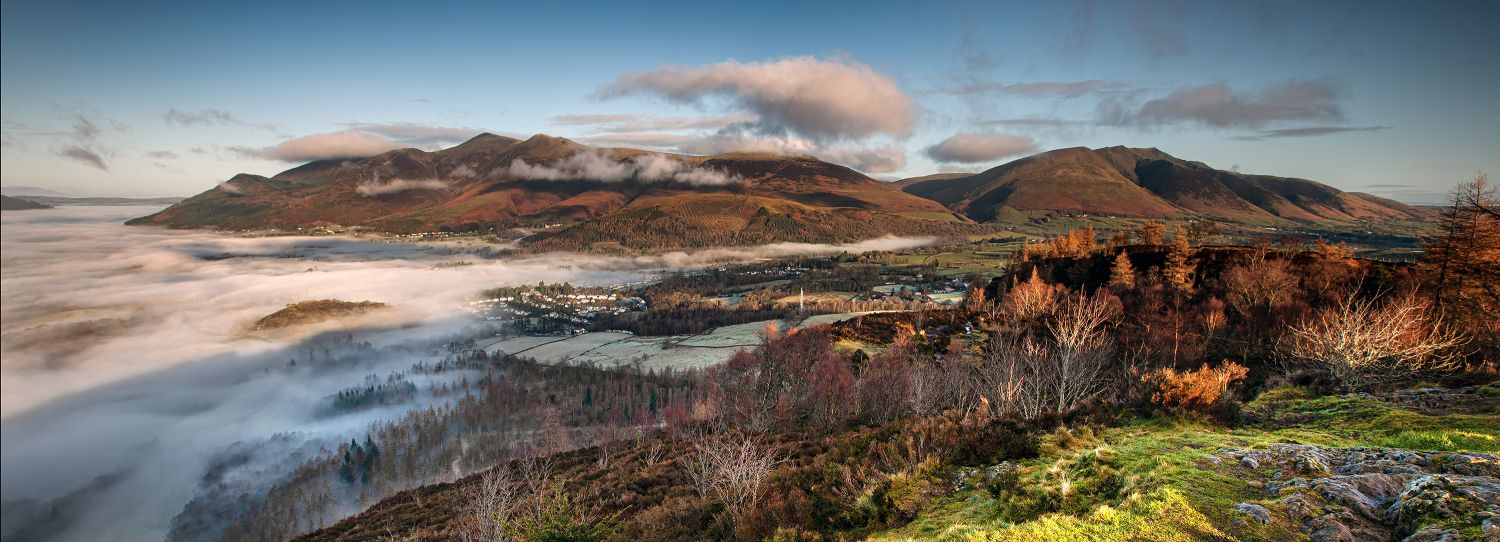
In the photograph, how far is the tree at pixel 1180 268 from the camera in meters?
Result: 65.4

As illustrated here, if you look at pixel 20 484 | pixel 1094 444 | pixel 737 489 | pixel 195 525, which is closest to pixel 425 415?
pixel 195 525

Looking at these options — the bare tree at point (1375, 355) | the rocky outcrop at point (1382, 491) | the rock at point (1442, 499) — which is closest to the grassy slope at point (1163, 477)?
the rocky outcrop at point (1382, 491)

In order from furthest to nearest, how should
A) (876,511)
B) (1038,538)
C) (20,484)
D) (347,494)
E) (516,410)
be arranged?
(516,410) → (347,494) → (20,484) → (876,511) → (1038,538)

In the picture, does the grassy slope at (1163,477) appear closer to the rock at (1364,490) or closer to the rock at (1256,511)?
the rock at (1256,511)

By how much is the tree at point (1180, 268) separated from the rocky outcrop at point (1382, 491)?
59.1m

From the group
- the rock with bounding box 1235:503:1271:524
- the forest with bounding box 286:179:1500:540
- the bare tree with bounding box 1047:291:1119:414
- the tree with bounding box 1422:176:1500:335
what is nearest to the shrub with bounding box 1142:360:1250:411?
the forest with bounding box 286:179:1500:540

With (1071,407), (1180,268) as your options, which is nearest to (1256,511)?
(1071,407)

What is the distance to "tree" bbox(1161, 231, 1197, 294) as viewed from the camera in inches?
2574

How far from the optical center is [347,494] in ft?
463

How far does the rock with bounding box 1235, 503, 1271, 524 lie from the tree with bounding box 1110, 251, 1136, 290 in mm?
68629

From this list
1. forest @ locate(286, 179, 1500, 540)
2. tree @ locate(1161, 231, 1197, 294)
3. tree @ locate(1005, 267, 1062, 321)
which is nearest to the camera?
forest @ locate(286, 179, 1500, 540)

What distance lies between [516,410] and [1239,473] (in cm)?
18203

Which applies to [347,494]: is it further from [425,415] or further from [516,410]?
[516,410]

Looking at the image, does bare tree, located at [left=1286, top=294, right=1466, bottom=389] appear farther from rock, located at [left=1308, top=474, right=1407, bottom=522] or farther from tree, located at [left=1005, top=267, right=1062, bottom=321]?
tree, located at [left=1005, top=267, right=1062, bottom=321]
